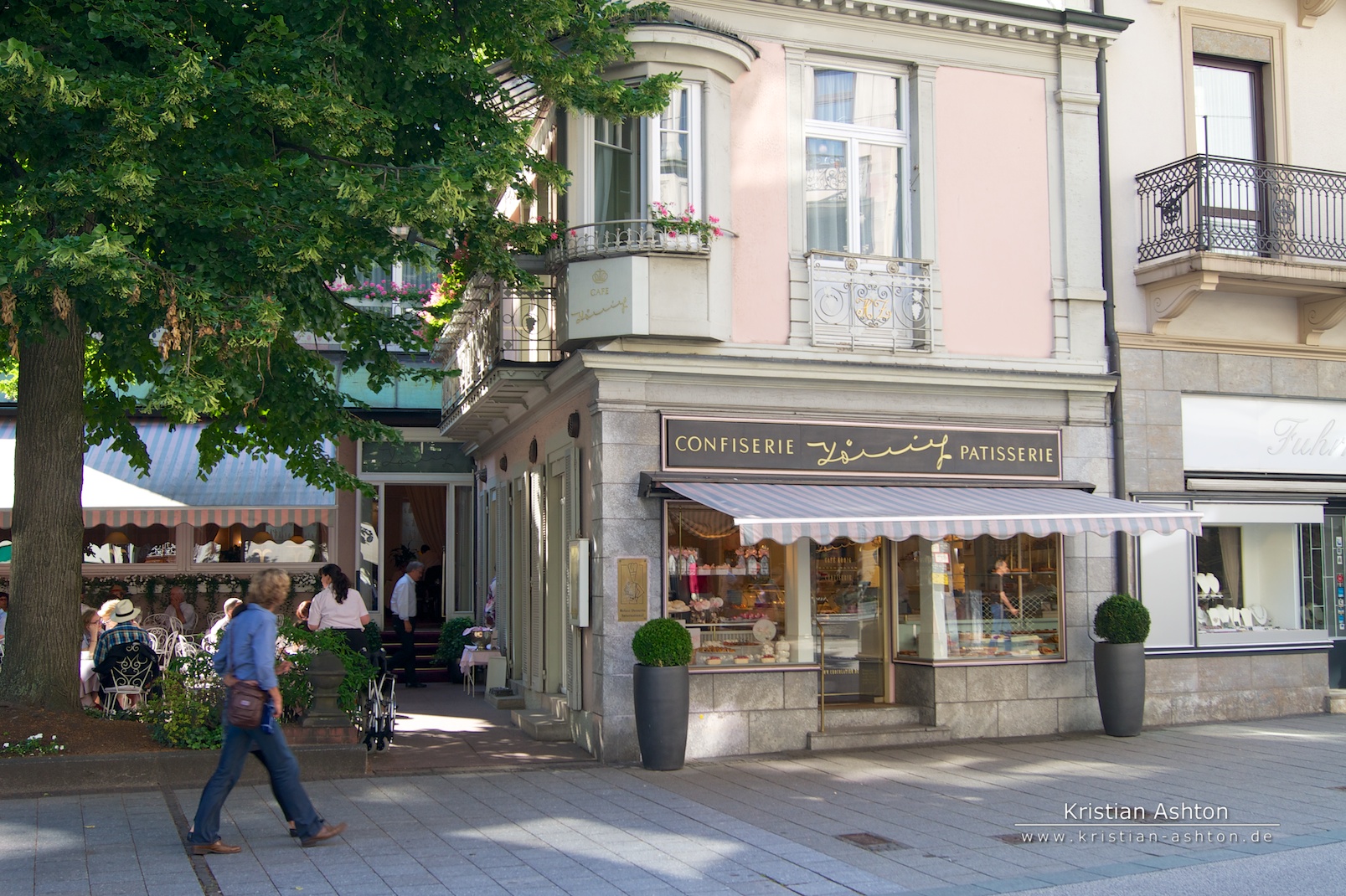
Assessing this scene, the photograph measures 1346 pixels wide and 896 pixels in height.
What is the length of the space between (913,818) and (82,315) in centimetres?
727

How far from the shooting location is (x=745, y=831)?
8352 mm

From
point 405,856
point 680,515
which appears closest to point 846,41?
point 680,515

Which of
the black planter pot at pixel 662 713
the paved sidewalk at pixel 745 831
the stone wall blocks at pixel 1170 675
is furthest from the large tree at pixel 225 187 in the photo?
the stone wall blocks at pixel 1170 675

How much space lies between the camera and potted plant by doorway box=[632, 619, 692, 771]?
10.7 m

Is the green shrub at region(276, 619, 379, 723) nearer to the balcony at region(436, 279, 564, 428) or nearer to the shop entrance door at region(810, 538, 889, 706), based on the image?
the balcony at region(436, 279, 564, 428)

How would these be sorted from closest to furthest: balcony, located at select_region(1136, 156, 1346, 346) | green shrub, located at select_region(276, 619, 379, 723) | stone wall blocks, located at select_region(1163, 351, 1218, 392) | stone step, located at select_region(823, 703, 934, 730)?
green shrub, located at select_region(276, 619, 379, 723) → stone step, located at select_region(823, 703, 934, 730) → balcony, located at select_region(1136, 156, 1346, 346) → stone wall blocks, located at select_region(1163, 351, 1218, 392)

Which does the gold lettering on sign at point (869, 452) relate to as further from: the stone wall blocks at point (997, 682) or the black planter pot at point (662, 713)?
the black planter pot at point (662, 713)

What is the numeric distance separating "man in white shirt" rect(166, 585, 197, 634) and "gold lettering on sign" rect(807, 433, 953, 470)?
384 inches

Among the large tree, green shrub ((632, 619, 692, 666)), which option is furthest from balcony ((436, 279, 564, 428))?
green shrub ((632, 619, 692, 666))

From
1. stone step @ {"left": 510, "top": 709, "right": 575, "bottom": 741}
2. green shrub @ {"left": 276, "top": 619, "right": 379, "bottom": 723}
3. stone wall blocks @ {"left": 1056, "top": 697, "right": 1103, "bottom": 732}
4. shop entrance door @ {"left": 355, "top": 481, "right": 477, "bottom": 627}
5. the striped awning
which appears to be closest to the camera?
the striped awning

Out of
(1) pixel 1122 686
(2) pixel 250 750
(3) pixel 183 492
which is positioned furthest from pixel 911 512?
(3) pixel 183 492

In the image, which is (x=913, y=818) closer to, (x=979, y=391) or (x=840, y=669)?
(x=840, y=669)

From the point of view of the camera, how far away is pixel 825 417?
12195 mm

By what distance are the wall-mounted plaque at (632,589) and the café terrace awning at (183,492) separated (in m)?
6.75
